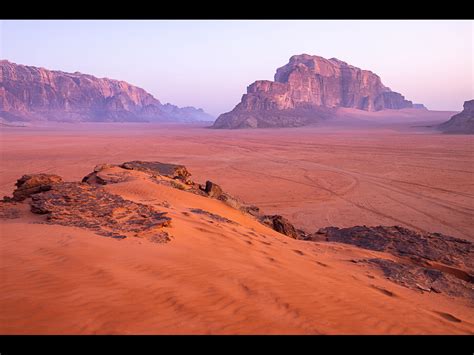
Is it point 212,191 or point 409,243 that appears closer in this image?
point 409,243

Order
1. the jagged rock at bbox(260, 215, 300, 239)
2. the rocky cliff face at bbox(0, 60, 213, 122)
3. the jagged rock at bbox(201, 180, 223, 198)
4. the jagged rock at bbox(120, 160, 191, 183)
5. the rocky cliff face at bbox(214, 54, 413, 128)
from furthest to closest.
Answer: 1. the rocky cliff face at bbox(0, 60, 213, 122)
2. the rocky cliff face at bbox(214, 54, 413, 128)
3. the jagged rock at bbox(120, 160, 191, 183)
4. the jagged rock at bbox(201, 180, 223, 198)
5. the jagged rock at bbox(260, 215, 300, 239)

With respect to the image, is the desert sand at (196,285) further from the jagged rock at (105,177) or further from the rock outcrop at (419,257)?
the jagged rock at (105,177)

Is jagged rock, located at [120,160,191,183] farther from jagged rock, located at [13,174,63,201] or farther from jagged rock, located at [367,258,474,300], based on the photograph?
jagged rock, located at [367,258,474,300]

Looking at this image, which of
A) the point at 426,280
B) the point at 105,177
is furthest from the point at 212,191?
the point at 426,280

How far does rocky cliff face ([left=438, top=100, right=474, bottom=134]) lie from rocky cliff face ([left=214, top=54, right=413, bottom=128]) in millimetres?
33350

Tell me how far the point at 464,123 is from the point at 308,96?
6021cm

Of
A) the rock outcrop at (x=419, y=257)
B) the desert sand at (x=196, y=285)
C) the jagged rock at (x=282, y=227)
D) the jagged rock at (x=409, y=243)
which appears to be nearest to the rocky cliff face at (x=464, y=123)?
the jagged rock at (x=409, y=243)

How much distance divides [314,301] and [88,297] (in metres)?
2.15

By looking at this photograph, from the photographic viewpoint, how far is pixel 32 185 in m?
8.05

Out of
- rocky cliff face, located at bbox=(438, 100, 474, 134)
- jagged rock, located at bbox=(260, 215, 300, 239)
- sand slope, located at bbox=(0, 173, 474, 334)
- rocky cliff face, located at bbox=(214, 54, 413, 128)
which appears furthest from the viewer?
rocky cliff face, located at bbox=(214, 54, 413, 128)

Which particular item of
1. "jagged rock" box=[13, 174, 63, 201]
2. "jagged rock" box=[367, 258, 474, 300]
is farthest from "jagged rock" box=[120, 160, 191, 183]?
"jagged rock" box=[367, 258, 474, 300]

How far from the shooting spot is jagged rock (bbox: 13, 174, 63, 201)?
25.2ft

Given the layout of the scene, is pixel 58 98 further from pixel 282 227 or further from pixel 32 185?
pixel 282 227
